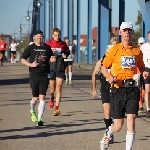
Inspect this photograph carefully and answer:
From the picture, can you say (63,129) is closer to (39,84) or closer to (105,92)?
(39,84)

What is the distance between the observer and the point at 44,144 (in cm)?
1017

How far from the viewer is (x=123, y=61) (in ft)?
28.9

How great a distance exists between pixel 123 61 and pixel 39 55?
13.6 feet

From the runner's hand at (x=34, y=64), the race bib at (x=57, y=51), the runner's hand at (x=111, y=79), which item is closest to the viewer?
the runner's hand at (x=111, y=79)

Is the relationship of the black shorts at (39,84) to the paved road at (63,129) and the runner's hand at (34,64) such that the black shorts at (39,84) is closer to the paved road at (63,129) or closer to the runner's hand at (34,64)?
the runner's hand at (34,64)

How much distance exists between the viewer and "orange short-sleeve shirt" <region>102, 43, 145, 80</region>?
8844 mm

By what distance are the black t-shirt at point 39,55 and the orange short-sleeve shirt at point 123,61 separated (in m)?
3.93

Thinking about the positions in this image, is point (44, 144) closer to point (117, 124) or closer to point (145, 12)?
point (117, 124)

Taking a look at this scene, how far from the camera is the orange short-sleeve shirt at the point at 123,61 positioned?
884 cm

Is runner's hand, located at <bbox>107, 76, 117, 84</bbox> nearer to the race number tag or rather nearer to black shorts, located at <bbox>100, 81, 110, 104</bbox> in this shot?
the race number tag

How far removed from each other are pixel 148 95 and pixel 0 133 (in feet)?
12.8

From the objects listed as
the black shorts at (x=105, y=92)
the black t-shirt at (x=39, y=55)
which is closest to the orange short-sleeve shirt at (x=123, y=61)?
the black shorts at (x=105, y=92)

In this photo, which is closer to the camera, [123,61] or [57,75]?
[123,61]

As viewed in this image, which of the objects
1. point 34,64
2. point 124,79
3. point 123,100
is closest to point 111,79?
point 124,79
